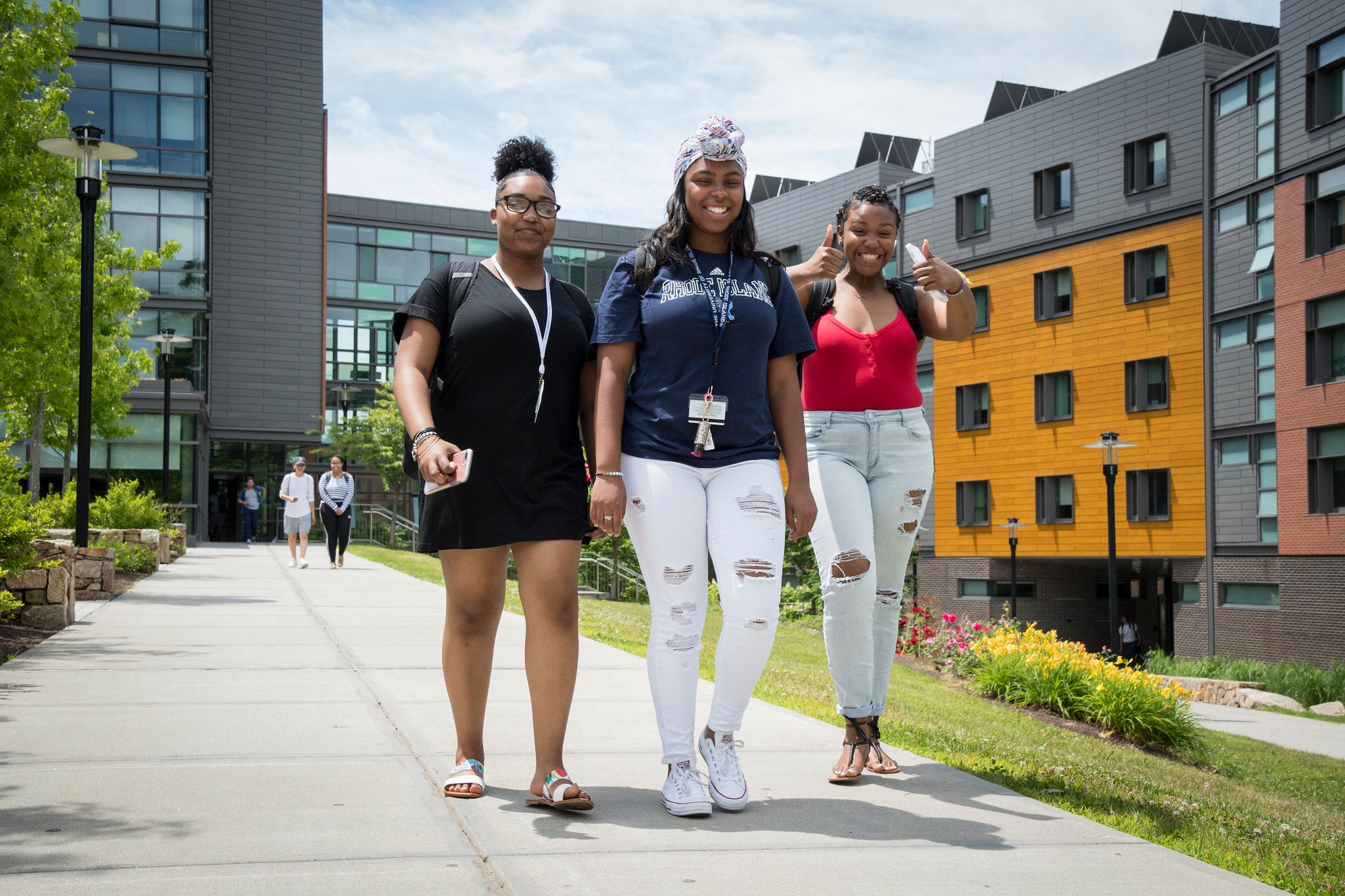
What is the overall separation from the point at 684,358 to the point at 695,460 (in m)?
0.32

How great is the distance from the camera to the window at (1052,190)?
4109 centimetres

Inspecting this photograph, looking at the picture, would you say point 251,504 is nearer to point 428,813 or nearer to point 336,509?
point 336,509

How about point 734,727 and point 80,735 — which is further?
point 80,735

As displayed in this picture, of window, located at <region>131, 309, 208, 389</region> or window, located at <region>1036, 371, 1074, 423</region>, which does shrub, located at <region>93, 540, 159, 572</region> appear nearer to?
window, located at <region>131, 309, 208, 389</region>

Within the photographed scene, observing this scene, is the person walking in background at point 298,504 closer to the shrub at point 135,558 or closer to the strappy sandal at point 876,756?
the shrub at point 135,558

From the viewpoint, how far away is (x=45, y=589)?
31.5ft

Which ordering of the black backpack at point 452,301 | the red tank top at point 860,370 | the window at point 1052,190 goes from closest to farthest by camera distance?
1. the black backpack at point 452,301
2. the red tank top at point 860,370
3. the window at point 1052,190

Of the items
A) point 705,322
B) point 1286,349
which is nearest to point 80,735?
point 705,322

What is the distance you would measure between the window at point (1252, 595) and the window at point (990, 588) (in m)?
7.56

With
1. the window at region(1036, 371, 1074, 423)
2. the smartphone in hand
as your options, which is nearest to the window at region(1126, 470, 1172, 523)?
the window at region(1036, 371, 1074, 423)

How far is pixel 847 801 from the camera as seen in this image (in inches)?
160

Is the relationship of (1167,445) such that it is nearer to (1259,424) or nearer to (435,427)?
(1259,424)

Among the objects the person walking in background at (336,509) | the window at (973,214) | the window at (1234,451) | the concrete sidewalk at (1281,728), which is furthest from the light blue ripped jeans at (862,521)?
the window at (973,214)

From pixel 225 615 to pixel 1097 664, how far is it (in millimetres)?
7400
